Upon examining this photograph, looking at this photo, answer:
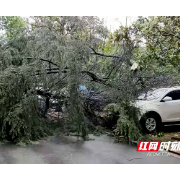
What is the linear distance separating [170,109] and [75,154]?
4.03 m

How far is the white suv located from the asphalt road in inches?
68.5

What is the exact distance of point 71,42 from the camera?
6730 mm

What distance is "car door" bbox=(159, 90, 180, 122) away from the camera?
25.6 feet

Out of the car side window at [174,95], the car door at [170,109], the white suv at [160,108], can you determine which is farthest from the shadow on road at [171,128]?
the car side window at [174,95]

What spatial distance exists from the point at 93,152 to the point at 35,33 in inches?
159

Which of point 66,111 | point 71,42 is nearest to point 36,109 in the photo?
point 66,111

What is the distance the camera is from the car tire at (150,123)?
7.53 metres

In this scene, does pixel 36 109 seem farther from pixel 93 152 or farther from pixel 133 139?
pixel 133 139

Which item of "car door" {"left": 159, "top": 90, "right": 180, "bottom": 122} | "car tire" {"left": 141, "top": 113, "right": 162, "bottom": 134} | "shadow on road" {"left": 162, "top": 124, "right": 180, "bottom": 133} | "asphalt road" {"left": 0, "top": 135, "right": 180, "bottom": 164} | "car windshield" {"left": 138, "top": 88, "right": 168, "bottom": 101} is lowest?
"asphalt road" {"left": 0, "top": 135, "right": 180, "bottom": 164}

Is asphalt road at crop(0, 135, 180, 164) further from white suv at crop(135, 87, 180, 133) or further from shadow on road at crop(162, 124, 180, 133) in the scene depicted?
shadow on road at crop(162, 124, 180, 133)

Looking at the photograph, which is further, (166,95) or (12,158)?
(166,95)

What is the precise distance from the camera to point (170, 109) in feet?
25.8

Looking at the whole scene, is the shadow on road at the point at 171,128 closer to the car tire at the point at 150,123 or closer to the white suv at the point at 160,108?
the white suv at the point at 160,108

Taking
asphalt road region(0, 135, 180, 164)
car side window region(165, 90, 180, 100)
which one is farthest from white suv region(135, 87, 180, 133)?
asphalt road region(0, 135, 180, 164)
